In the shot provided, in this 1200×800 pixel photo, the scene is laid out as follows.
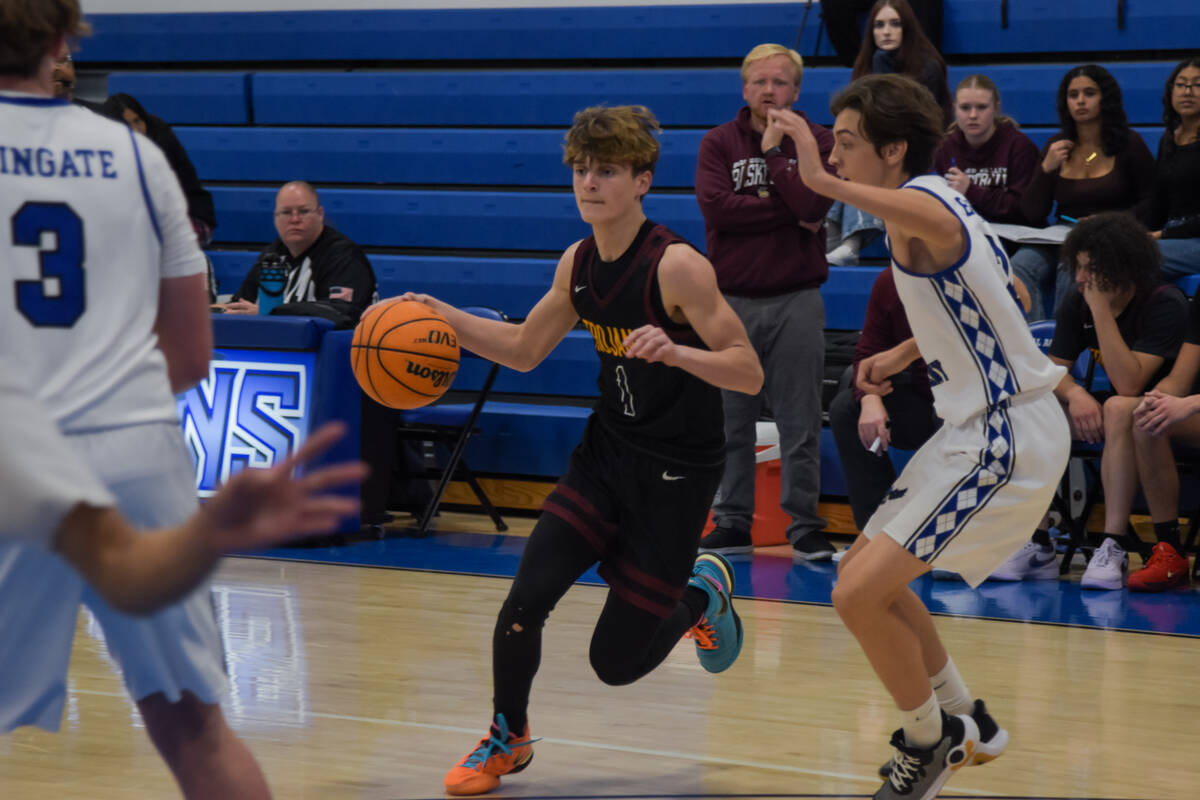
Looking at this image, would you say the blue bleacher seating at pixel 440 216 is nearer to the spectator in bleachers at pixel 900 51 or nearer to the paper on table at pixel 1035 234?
the spectator in bleachers at pixel 900 51

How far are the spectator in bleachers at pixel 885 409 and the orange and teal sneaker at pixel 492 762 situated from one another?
9.69 ft

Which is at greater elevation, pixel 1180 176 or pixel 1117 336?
pixel 1180 176

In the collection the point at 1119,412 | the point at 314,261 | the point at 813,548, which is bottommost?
the point at 813,548

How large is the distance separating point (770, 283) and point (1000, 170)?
1545mm

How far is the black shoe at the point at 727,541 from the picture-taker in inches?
266

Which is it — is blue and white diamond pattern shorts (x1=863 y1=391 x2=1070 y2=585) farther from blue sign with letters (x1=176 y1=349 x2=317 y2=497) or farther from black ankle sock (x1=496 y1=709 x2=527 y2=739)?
blue sign with letters (x1=176 y1=349 x2=317 y2=497)

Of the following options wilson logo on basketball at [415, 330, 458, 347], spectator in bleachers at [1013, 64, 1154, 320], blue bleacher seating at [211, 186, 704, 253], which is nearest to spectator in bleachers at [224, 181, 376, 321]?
blue bleacher seating at [211, 186, 704, 253]

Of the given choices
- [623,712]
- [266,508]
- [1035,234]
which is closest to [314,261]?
[1035,234]

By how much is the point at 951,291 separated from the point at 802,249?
339cm

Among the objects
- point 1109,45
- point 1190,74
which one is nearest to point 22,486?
point 1190,74

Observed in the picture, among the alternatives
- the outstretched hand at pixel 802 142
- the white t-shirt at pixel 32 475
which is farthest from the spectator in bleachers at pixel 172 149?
the white t-shirt at pixel 32 475

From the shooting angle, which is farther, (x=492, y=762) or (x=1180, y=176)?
(x=1180, y=176)

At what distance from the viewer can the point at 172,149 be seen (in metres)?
8.39

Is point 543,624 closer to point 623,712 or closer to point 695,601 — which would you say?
point 695,601
